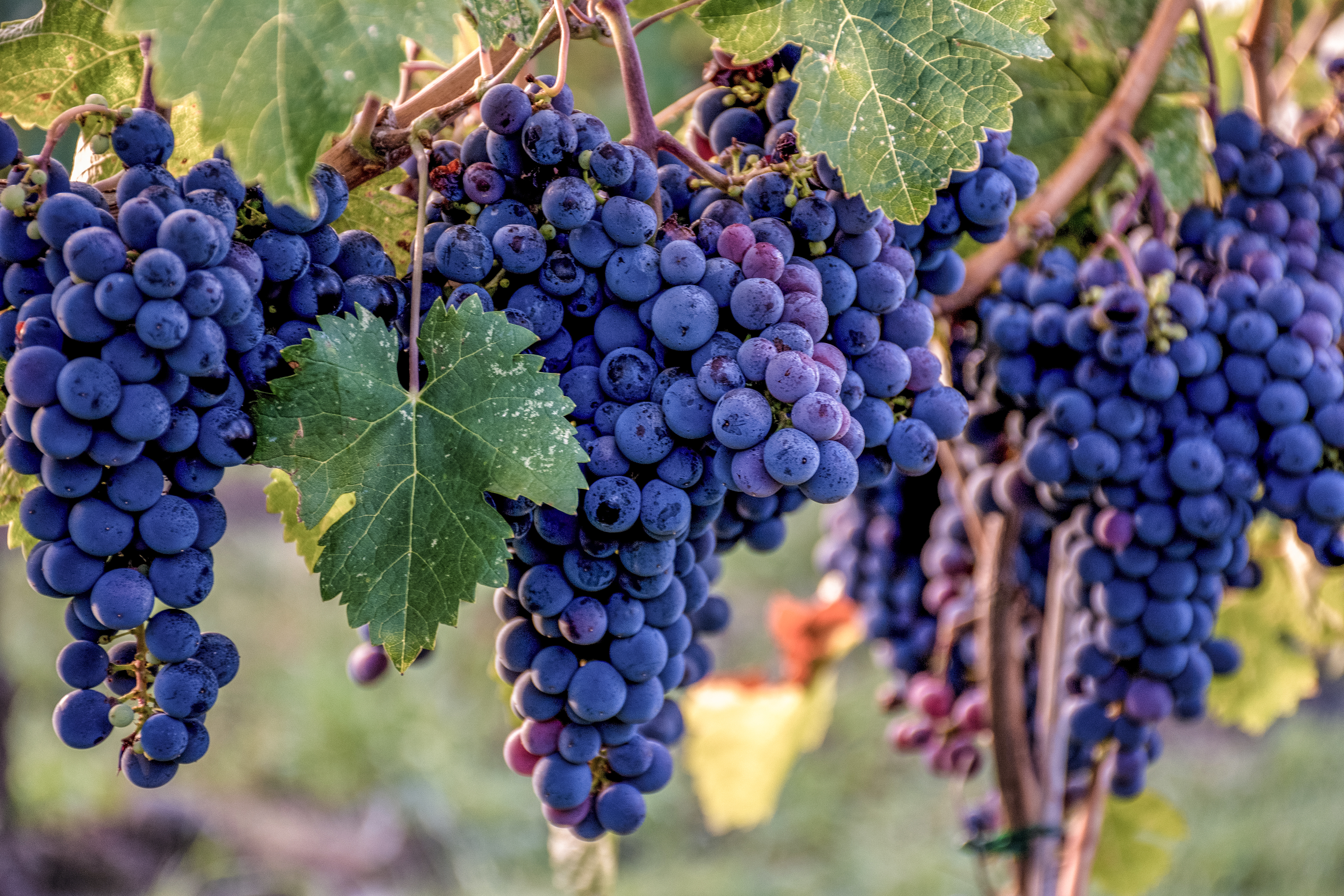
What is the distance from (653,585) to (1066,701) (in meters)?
0.48

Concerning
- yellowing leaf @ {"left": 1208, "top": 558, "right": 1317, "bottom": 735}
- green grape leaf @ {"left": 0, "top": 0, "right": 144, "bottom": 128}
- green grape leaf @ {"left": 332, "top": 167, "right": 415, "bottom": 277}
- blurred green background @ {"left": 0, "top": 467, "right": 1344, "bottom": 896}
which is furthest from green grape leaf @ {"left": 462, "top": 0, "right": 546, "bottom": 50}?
blurred green background @ {"left": 0, "top": 467, "right": 1344, "bottom": 896}

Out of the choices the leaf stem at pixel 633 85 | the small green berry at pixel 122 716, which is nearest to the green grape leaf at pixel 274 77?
the leaf stem at pixel 633 85

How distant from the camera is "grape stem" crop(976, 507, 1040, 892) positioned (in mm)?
839

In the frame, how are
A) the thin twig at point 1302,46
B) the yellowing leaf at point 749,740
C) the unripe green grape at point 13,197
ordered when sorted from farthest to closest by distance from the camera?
the yellowing leaf at point 749,740
the thin twig at point 1302,46
the unripe green grape at point 13,197

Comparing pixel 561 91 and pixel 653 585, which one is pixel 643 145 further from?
pixel 653 585

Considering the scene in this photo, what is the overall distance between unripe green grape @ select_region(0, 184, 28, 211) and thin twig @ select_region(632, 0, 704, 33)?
313 millimetres

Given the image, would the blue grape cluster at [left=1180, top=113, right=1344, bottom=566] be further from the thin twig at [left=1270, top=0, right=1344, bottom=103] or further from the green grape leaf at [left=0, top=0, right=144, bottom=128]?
the green grape leaf at [left=0, top=0, right=144, bottom=128]

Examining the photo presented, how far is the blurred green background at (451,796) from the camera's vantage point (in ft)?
8.38

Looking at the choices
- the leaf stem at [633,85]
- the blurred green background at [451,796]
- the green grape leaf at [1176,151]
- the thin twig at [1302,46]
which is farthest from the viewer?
the blurred green background at [451,796]

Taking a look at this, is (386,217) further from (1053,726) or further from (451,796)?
(451,796)

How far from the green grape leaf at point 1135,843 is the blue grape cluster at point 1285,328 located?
378 mm

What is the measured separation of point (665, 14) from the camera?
604 millimetres

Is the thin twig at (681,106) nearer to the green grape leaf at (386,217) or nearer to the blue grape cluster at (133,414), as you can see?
the green grape leaf at (386,217)

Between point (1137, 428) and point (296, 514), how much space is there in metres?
0.56
